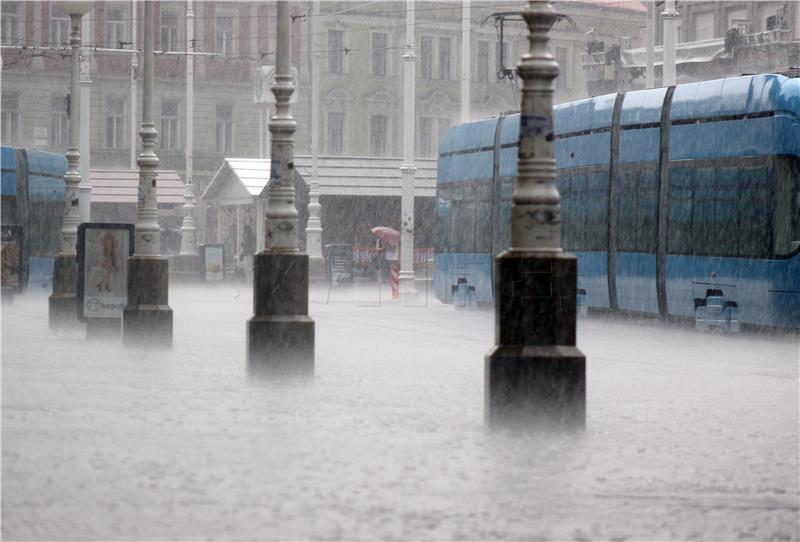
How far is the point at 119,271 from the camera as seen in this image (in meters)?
21.8

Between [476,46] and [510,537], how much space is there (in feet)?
223

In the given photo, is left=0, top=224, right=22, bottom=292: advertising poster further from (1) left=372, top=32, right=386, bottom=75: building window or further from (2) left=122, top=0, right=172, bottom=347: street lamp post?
(1) left=372, top=32, right=386, bottom=75: building window

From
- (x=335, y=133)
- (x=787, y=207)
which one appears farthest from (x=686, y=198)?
(x=335, y=133)

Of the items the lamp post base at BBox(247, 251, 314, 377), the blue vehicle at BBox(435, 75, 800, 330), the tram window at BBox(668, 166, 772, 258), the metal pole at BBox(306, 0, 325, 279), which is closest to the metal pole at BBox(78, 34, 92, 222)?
the metal pole at BBox(306, 0, 325, 279)

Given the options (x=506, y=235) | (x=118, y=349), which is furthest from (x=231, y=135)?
(x=118, y=349)

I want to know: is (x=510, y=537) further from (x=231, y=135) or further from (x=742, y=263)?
(x=231, y=135)

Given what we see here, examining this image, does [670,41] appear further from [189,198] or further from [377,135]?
[377,135]

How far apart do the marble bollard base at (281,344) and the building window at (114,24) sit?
Result: 175 ft

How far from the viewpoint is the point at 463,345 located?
21672 mm

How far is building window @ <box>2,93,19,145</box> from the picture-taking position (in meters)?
66.9

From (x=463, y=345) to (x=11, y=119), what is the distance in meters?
48.4

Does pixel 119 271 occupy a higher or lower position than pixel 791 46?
lower

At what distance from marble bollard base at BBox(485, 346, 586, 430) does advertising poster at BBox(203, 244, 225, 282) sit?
1490 inches

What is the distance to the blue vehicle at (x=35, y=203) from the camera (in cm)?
3644
